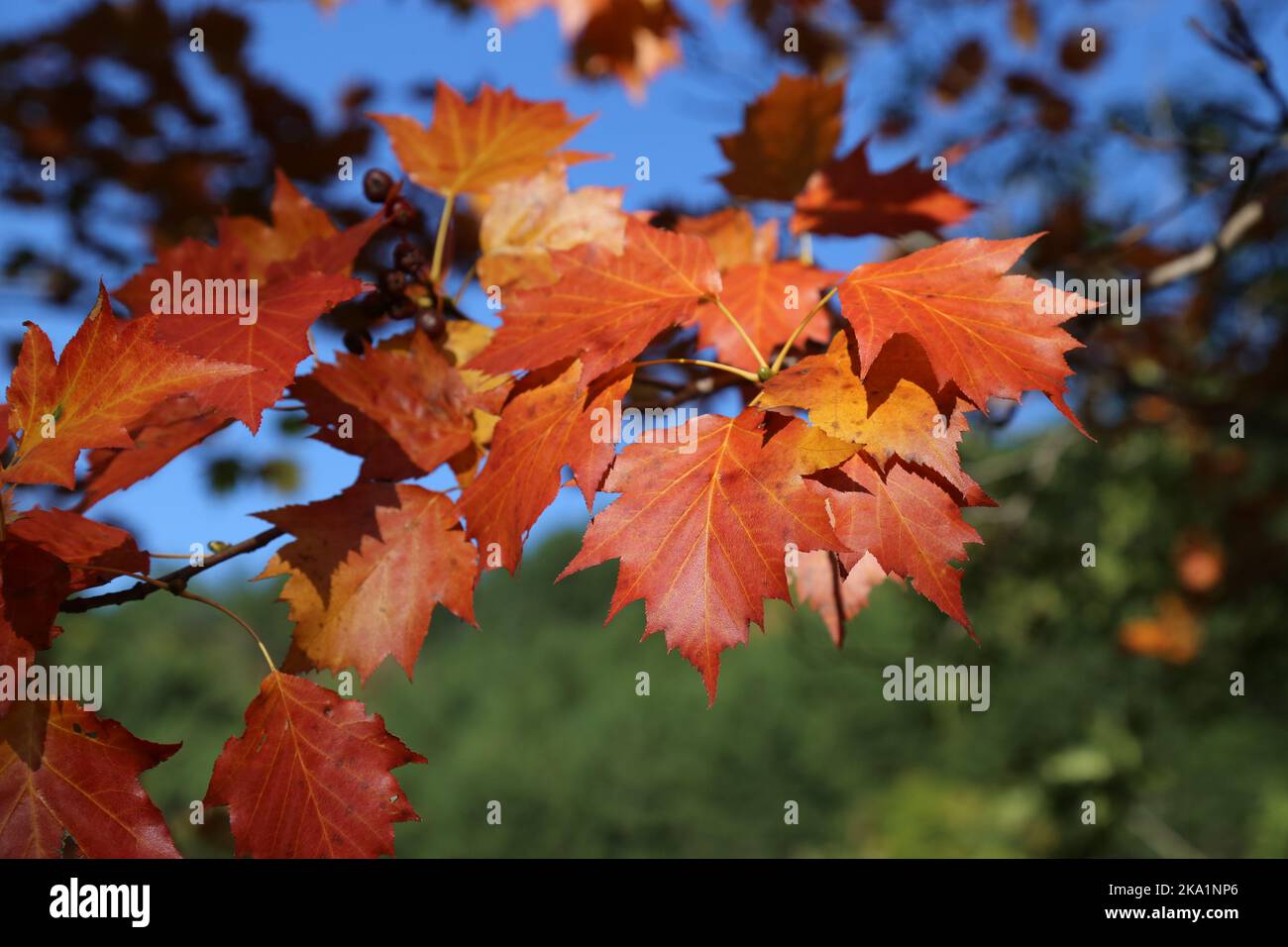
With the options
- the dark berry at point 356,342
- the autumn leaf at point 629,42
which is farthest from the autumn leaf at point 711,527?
the autumn leaf at point 629,42

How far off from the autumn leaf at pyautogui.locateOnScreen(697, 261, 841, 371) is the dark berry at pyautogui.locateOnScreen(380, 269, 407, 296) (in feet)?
1.08

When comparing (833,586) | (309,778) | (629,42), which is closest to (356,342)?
(309,778)

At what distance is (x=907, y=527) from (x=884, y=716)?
1252 cm

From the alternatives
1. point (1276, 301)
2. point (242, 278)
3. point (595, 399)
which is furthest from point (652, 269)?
point (1276, 301)

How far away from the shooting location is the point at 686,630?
799 mm

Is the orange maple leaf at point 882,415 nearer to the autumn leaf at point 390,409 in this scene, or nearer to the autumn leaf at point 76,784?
the autumn leaf at point 390,409

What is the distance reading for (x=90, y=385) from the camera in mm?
812

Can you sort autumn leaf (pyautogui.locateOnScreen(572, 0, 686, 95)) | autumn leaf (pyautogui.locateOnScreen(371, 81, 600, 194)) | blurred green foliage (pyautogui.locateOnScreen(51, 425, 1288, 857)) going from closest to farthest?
autumn leaf (pyautogui.locateOnScreen(371, 81, 600, 194)), autumn leaf (pyautogui.locateOnScreen(572, 0, 686, 95)), blurred green foliage (pyautogui.locateOnScreen(51, 425, 1288, 857))

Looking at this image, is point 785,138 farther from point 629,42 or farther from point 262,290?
point 629,42

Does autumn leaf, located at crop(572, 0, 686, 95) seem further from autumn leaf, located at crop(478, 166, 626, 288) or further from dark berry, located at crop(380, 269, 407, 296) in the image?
dark berry, located at crop(380, 269, 407, 296)

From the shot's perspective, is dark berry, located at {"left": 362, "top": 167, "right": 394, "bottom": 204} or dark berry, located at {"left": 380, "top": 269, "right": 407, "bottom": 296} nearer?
dark berry, located at {"left": 380, "top": 269, "right": 407, "bottom": 296}

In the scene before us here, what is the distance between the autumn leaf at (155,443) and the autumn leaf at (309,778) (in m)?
0.29

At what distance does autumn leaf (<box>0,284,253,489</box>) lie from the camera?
31.2 inches

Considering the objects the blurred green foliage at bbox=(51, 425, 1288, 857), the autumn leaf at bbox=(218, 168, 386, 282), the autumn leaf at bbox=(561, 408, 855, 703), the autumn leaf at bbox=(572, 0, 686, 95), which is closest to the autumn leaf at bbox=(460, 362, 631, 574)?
the autumn leaf at bbox=(561, 408, 855, 703)
